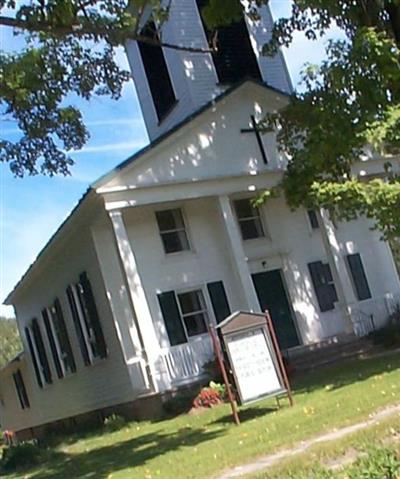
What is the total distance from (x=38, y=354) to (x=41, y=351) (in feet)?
1.67

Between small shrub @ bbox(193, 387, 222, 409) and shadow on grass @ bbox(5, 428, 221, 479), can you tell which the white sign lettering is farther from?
small shrub @ bbox(193, 387, 222, 409)

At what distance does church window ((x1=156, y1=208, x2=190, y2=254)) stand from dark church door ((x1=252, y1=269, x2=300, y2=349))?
7.89 ft

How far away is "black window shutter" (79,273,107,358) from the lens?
20188 mm

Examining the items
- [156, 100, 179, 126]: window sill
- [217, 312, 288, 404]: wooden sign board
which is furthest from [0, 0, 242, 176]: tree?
[156, 100, 179, 126]: window sill

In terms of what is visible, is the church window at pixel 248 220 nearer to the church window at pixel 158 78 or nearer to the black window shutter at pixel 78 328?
the church window at pixel 158 78

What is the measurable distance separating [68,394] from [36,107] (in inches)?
558

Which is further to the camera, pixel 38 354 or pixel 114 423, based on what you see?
pixel 38 354

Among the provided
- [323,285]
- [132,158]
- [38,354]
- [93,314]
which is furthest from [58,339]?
[323,285]

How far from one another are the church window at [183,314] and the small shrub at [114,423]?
2394mm

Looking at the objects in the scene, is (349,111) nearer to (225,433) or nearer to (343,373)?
(343,373)

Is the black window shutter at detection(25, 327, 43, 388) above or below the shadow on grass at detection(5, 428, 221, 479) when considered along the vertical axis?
above

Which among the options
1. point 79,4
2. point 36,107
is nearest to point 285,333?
point 36,107

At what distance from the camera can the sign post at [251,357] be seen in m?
11.9

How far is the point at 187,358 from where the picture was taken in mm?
18156
